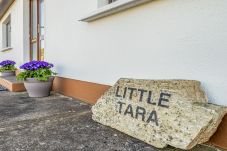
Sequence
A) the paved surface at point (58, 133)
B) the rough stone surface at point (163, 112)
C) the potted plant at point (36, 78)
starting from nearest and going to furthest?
1. the rough stone surface at point (163, 112)
2. the paved surface at point (58, 133)
3. the potted plant at point (36, 78)

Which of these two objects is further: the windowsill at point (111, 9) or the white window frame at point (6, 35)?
the white window frame at point (6, 35)

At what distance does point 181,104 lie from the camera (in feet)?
4.05

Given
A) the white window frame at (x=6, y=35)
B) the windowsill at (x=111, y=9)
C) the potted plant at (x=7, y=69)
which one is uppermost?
the white window frame at (x=6, y=35)

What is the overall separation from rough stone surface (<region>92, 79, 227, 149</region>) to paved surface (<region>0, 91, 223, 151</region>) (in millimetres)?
76

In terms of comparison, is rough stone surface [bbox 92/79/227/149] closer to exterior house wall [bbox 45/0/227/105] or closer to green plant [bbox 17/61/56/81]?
exterior house wall [bbox 45/0/227/105]

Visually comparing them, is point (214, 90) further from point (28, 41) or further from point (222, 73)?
point (28, 41)

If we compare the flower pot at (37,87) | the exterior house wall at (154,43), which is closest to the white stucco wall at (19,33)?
the flower pot at (37,87)

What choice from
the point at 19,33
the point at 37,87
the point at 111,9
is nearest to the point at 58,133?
the point at 111,9

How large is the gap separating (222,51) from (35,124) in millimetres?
1444

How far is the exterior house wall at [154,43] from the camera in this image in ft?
4.37

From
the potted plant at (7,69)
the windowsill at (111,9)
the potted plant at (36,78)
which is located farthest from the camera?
the potted plant at (7,69)

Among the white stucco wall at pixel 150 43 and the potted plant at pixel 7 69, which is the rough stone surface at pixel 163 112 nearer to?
the white stucco wall at pixel 150 43

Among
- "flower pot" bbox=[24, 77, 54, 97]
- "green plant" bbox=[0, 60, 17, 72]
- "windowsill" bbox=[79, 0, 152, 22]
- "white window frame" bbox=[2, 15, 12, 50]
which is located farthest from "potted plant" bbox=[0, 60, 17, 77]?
"windowsill" bbox=[79, 0, 152, 22]

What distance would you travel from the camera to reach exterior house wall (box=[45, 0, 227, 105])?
1333 mm
